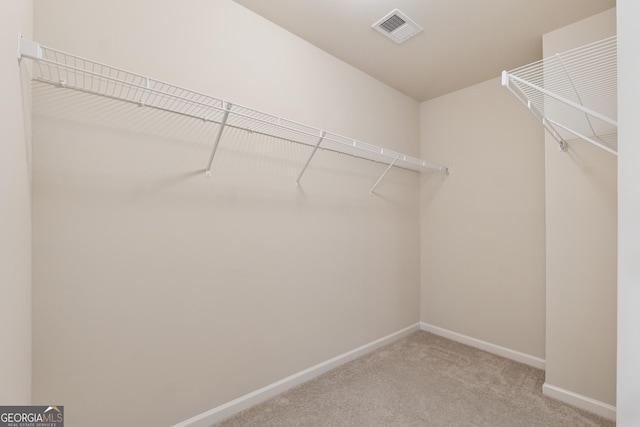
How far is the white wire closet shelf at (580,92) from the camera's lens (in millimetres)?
1416

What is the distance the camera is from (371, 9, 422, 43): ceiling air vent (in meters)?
1.86

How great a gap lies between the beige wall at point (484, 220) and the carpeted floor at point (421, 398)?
1.39 feet

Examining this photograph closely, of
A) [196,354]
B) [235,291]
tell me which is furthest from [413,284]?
[196,354]

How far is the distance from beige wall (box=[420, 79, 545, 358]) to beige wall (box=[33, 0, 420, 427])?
A: 1088mm

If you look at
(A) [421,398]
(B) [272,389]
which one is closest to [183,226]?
(B) [272,389]

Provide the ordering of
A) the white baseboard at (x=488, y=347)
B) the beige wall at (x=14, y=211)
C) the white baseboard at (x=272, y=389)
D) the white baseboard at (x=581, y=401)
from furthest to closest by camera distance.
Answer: the white baseboard at (x=488, y=347)
the white baseboard at (x=581, y=401)
the white baseboard at (x=272, y=389)
the beige wall at (x=14, y=211)

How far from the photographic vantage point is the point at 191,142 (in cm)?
158

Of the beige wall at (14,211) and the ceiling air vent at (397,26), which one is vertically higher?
the ceiling air vent at (397,26)

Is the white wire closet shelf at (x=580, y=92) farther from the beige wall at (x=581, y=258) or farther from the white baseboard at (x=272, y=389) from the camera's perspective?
the white baseboard at (x=272, y=389)

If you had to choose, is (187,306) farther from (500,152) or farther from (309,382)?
(500,152)

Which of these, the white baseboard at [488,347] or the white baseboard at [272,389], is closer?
the white baseboard at [272,389]

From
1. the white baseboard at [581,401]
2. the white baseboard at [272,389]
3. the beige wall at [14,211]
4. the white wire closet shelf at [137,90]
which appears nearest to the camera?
the beige wall at [14,211]
